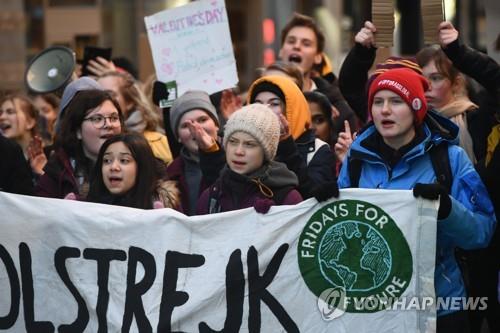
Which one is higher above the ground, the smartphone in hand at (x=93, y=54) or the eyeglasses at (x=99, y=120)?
the smartphone in hand at (x=93, y=54)

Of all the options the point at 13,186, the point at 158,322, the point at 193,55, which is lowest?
the point at 158,322

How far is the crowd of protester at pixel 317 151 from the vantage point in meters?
6.61

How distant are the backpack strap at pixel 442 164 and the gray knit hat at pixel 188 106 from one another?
2.09 m

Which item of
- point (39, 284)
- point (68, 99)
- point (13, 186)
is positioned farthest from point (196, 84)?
point (39, 284)

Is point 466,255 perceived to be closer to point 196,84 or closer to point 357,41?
point 357,41

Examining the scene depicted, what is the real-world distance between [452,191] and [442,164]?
0.45 feet

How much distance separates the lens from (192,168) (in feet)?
26.8

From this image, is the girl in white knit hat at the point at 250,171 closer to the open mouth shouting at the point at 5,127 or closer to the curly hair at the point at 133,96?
the curly hair at the point at 133,96

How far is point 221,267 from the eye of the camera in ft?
22.2

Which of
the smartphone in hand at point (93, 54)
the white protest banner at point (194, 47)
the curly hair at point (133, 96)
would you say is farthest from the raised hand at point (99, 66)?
the white protest banner at point (194, 47)

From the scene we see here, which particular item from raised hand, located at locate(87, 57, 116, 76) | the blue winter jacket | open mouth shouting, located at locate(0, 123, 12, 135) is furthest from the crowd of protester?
open mouth shouting, located at locate(0, 123, 12, 135)

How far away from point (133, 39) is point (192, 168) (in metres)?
14.5

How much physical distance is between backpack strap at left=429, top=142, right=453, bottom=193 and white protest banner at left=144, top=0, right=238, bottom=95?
2656 millimetres

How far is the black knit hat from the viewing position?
829cm
